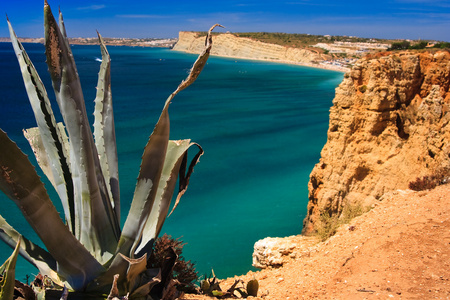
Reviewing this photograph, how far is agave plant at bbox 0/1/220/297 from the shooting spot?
5.88 feet

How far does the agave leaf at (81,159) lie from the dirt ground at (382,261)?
106 centimetres

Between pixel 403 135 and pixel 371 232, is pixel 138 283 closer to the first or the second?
pixel 371 232

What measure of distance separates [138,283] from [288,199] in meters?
10.1

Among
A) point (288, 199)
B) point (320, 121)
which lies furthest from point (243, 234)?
point (320, 121)

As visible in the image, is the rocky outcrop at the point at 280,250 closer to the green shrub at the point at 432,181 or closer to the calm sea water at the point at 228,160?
the calm sea water at the point at 228,160

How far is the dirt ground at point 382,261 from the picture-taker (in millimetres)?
3068

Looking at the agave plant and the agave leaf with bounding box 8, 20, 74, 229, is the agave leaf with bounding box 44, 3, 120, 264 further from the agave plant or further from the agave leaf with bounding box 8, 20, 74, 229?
the agave leaf with bounding box 8, 20, 74, 229

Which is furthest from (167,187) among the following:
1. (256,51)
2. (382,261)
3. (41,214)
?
(256,51)

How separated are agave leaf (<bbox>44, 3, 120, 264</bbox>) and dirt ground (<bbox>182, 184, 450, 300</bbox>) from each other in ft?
3.46

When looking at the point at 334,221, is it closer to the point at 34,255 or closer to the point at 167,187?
the point at 167,187

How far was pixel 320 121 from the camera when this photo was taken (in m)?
23.7

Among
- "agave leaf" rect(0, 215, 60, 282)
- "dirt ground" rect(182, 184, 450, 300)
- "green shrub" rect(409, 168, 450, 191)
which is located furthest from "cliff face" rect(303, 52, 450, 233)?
"agave leaf" rect(0, 215, 60, 282)

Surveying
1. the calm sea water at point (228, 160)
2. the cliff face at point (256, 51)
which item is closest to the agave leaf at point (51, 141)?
the calm sea water at point (228, 160)

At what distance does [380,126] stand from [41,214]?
6.86 m
